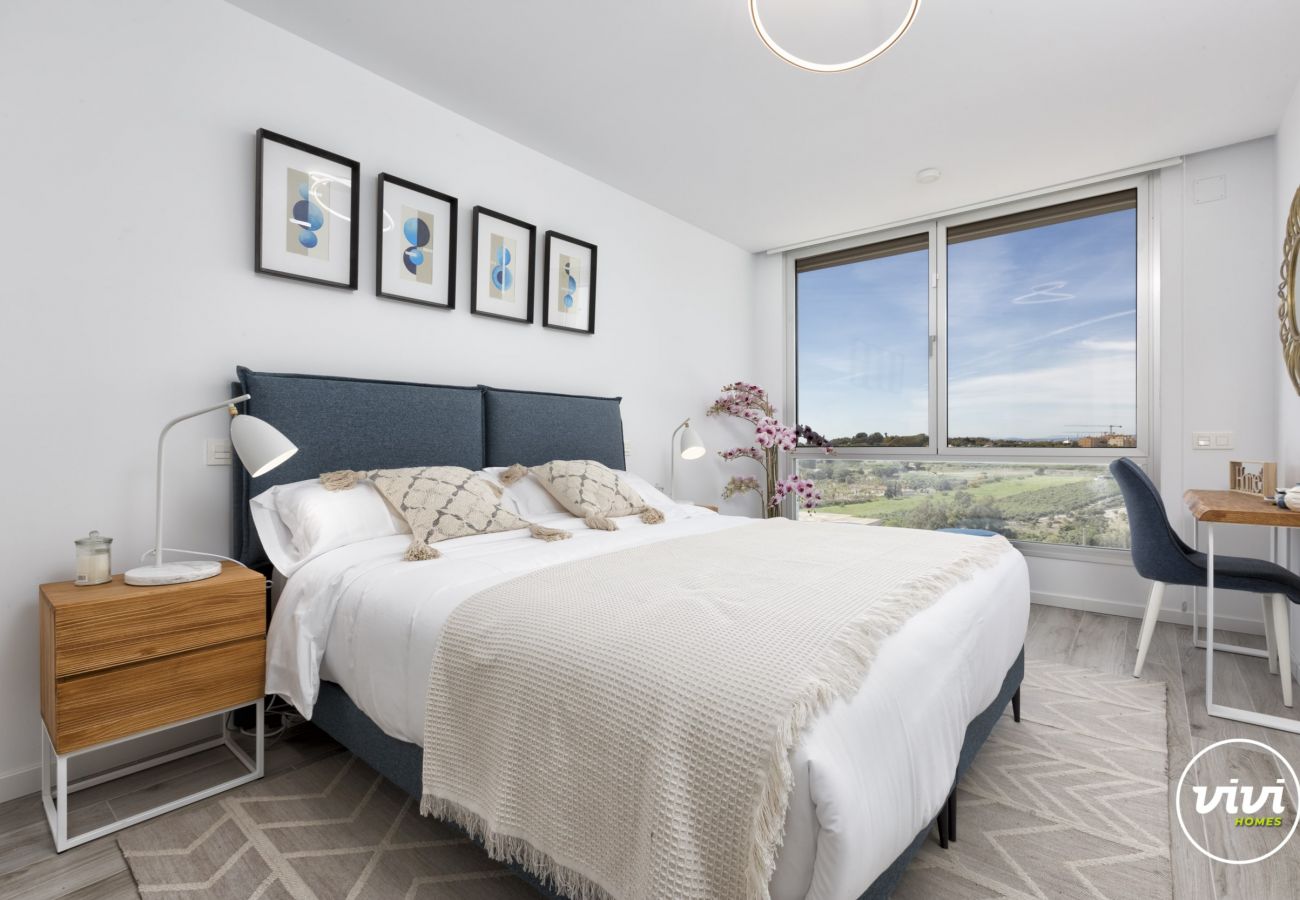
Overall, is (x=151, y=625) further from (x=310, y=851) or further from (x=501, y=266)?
(x=501, y=266)

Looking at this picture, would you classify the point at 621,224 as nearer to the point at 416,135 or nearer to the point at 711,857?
the point at 416,135

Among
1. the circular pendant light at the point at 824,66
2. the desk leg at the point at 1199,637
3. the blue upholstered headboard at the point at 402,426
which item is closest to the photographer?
the circular pendant light at the point at 824,66

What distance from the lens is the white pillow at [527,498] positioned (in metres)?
2.72

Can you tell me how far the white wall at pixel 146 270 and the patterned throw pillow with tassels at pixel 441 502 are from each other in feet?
1.86

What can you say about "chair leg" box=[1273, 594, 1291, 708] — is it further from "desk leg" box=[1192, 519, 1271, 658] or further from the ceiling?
the ceiling

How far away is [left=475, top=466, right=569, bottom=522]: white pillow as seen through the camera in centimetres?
272

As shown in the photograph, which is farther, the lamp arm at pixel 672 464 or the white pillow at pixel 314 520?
the lamp arm at pixel 672 464

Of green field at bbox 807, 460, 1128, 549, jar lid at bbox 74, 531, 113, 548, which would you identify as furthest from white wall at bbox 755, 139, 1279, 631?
jar lid at bbox 74, 531, 113, 548

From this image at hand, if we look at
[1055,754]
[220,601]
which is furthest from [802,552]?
[220,601]

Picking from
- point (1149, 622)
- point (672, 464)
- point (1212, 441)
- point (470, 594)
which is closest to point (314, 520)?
point (470, 594)

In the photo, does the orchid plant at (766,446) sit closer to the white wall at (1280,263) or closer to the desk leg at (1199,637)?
the desk leg at (1199,637)

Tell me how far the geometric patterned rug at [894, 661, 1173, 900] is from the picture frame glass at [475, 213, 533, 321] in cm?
280

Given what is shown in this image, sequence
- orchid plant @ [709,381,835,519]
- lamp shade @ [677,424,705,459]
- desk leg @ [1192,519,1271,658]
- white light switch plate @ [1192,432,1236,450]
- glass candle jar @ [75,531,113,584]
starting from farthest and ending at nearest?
orchid plant @ [709,381,835,519] < lamp shade @ [677,424,705,459] < white light switch plate @ [1192,432,1236,450] < desk leg @ [1192,519,1271,658] < glass candle jar @ [75,531,113,584]

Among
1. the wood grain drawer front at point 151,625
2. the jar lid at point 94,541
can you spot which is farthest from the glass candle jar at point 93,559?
the wood grain drawer front at point 151,625
